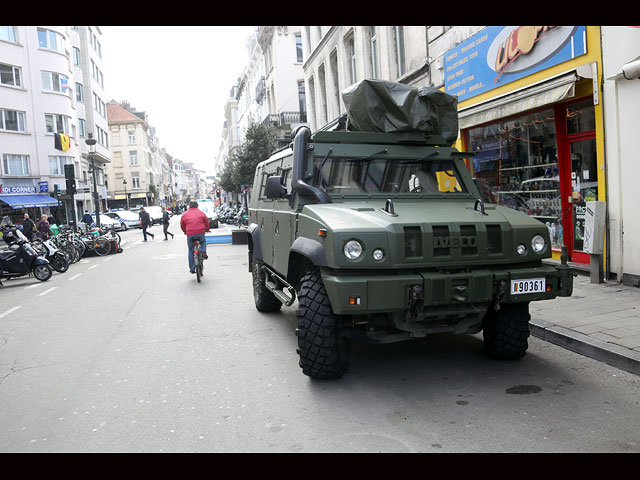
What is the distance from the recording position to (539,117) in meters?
10.2

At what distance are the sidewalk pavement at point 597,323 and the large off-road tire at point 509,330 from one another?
30.5 inches

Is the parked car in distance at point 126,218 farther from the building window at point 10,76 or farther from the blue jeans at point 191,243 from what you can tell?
the blue jeans at point 191,243

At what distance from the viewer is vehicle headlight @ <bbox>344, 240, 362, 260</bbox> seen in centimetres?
412

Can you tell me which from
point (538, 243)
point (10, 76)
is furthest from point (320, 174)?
point (10, 76)

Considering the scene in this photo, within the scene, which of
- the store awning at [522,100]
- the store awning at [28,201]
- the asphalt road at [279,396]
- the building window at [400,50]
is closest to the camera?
the asphalt road at [279,396]

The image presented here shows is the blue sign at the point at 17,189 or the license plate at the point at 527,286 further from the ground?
the blue sign at the point at 17,189

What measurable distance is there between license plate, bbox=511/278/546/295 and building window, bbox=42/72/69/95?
41697 mm

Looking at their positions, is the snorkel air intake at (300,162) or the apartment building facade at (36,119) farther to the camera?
the apartment building facade at (36,119)

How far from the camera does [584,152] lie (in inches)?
357

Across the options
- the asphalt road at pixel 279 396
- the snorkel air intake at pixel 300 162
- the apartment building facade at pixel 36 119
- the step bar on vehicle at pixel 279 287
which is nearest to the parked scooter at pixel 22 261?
the asphalt road at pixel 279 396

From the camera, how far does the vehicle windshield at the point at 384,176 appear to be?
5445 mm

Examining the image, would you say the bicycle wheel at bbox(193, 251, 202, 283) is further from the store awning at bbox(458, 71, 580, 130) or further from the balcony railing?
the balcony railing

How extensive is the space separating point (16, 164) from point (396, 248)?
128ft

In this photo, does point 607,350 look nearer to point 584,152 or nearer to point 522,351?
point 522,351
